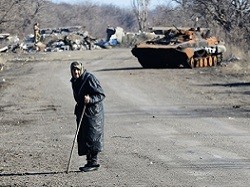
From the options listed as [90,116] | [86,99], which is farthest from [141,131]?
[86,99]

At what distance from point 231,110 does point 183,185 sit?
9378 mm

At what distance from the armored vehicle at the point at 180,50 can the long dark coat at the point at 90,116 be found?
20796 mm

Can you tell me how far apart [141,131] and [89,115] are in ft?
14.8

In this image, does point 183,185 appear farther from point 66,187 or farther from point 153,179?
point 66,187

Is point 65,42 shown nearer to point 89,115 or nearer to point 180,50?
point 180,50

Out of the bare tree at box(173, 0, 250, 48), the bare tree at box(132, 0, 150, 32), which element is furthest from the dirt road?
the bare tree at box(132, 0, 150, 32)

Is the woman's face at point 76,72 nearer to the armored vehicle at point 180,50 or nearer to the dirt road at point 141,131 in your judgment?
the dirt road at point 141,131

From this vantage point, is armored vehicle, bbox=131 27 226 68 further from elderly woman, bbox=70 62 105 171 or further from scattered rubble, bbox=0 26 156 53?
scattered rubble, bbox=0 26 156 53

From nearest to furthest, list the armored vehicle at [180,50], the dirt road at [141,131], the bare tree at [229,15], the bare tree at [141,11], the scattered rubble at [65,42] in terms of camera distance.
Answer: the dirt road at [141,131], the armored vehicle at [180,50], the bare tree at [229,15], the scattered rubble at [65,42], the bare tree at [141,11]

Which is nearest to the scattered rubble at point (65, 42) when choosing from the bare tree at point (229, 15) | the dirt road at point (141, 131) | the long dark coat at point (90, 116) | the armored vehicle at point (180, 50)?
the bare tree at point (229, 15)

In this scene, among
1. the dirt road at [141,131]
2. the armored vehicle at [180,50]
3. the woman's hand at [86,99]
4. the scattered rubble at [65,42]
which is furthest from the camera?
the scattered rubble at [65,42]

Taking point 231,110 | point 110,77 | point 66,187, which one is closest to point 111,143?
point 66,187

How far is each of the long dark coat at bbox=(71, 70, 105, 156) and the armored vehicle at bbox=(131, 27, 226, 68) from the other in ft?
68.2

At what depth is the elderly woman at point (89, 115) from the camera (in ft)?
34.5
